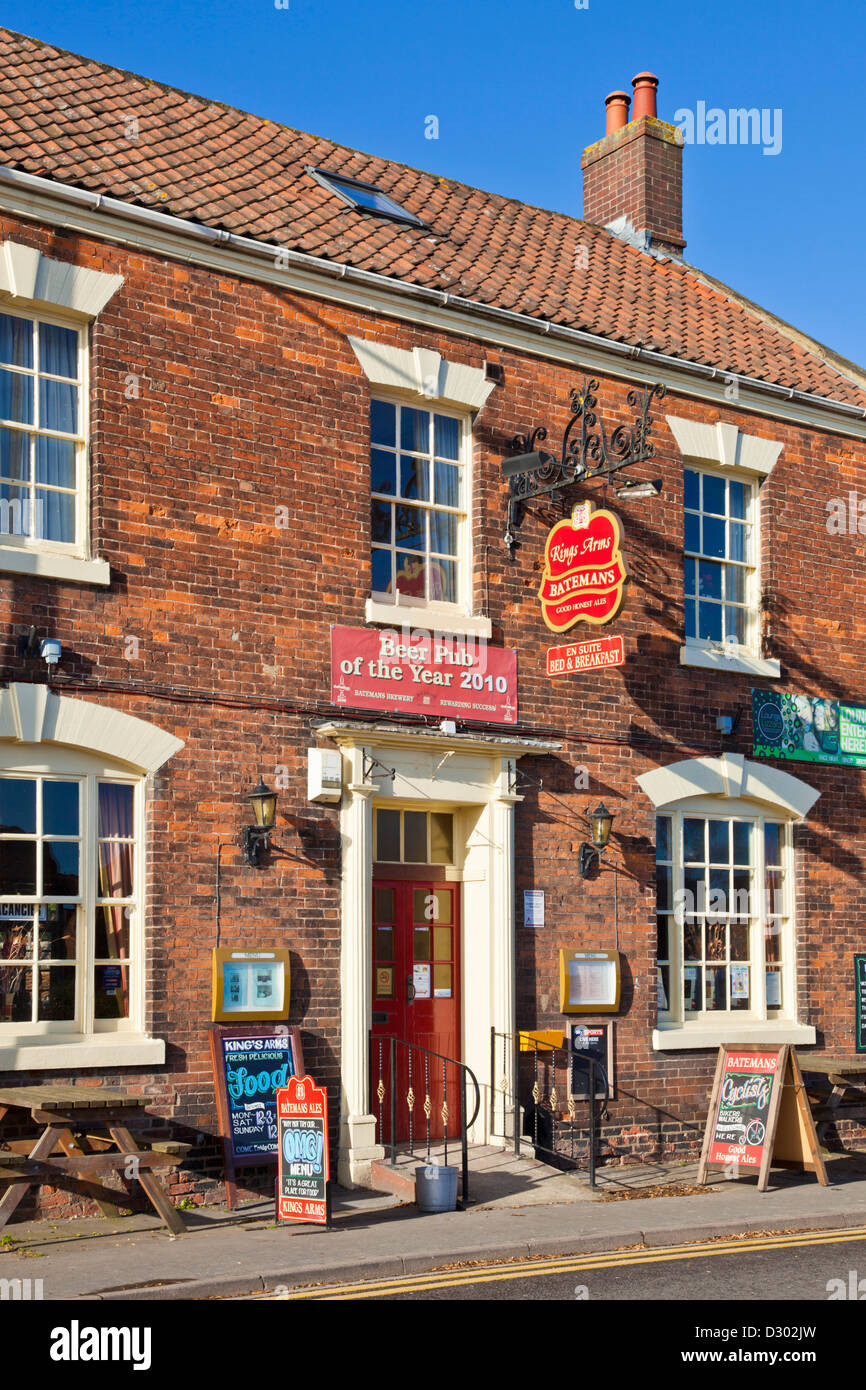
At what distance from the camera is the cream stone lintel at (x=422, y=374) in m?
13.4

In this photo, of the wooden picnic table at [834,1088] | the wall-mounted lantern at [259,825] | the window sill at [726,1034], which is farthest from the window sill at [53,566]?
the wooden picnic table at [834,1088]

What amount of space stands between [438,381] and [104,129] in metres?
3.46

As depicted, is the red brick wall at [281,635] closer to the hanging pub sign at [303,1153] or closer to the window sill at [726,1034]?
the window sill at [726,1034]

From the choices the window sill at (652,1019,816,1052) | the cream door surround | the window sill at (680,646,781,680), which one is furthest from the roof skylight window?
the window sill at (652,1019,816,1052)

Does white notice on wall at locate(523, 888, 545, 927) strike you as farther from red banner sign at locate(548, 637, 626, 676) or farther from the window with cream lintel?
the window with cream lintel

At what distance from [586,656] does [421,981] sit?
10.2 ft

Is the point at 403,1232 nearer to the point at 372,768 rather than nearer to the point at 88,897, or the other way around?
the point at 88,897

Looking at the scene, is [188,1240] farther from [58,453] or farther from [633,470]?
[633,470]

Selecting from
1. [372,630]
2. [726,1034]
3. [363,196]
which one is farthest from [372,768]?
[363,196]

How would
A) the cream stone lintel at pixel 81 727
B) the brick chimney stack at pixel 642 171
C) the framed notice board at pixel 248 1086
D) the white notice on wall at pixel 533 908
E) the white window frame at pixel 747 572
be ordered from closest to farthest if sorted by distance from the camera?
the cream stone lintel at pixel 81 727 < the framed notice board at pixel 248 1086 < the white notice on wall at pixel 533 908 < the white window frame at pixel 747 572 < the brick chimney stack at pixel 642 171

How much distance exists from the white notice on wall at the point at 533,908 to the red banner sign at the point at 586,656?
192cm

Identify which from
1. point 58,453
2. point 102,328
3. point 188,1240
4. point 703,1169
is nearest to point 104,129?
point 102,328

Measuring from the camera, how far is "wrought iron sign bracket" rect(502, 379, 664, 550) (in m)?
13.6

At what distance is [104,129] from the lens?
523 inches
